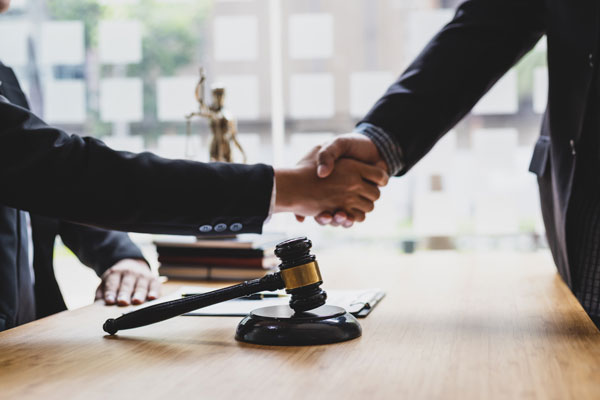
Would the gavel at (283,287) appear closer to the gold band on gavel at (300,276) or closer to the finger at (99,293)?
the gold band on gavel at (300,276)

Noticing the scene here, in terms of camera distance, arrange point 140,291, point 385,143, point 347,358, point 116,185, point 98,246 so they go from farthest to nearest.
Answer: point 385,143 → point 98,246 → point 140,291 → point 116,185 → point 347,358

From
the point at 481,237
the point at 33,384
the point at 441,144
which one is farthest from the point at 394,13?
the point at 33,384

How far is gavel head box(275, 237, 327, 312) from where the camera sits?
39.4 inches

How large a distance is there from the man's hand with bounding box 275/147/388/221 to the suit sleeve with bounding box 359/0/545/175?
0.14 meters

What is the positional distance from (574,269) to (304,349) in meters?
0.80

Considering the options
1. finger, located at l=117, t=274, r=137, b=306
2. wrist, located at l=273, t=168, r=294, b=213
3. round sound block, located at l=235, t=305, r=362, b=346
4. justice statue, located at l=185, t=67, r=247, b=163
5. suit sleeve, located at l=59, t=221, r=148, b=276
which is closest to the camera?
round sound block, located at l=235, t=305, r=362, b=346

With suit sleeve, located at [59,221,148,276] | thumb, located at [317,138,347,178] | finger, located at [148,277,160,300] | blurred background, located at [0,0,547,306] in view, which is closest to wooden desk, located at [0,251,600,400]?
finger, located at [148,277,160,300]

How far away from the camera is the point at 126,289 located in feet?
4.69

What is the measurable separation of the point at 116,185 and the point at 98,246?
0.49m

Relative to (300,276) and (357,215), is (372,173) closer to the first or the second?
(357,215)

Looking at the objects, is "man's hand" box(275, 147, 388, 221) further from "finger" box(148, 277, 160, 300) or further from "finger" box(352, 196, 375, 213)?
"finger" box(148, 277, 160, 300)

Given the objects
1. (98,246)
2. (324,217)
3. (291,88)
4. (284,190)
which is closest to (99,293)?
(98,246)

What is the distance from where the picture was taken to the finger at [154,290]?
142 cm

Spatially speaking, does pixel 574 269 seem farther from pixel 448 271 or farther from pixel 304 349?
pixel 304 349
